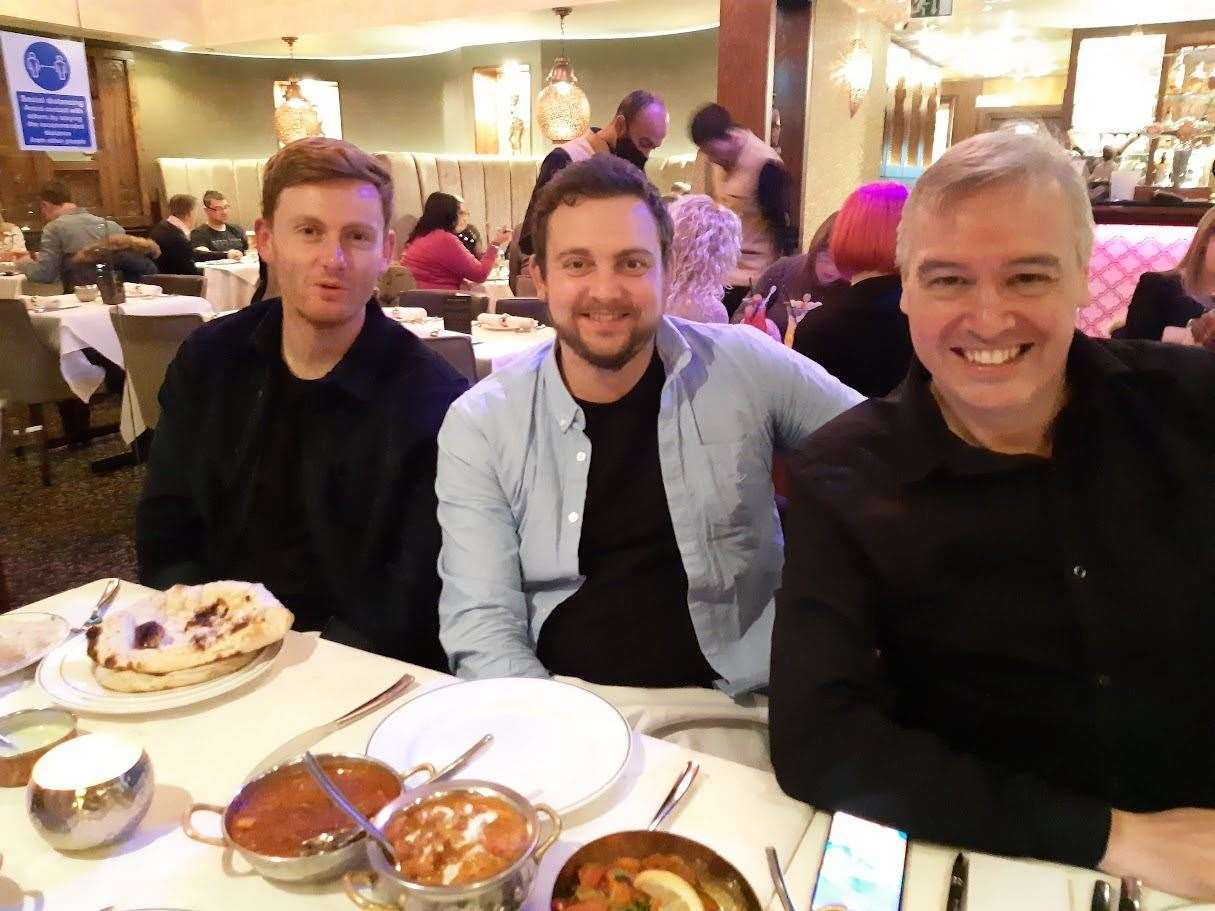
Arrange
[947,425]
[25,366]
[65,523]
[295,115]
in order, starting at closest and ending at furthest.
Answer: [947,425], [65,523], [25,366], [295,115]

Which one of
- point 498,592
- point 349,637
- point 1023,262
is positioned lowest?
point 349,637

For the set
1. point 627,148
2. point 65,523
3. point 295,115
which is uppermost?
point 295,115

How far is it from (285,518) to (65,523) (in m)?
3.09

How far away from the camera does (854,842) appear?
88 centimetres

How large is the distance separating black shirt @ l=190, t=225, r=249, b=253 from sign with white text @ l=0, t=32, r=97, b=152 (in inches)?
62.3

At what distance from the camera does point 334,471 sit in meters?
1.80

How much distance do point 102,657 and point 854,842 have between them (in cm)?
96

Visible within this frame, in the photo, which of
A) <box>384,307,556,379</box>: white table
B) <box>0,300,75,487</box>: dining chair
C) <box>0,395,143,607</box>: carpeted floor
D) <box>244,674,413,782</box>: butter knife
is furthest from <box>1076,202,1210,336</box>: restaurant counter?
<box>0,300,75,487</box>: dining chair

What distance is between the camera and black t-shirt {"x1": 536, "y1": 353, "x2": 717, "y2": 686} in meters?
1.56

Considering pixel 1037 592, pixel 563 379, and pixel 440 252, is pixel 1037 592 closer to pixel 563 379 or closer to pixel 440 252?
pixel 563 379

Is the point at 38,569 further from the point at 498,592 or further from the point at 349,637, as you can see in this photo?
the point at 498,592

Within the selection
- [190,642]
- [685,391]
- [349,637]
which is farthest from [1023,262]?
[349,637]

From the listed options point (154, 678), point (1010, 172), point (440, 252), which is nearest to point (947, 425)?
point (1010, 172)

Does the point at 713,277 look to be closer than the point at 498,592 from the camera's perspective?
No
